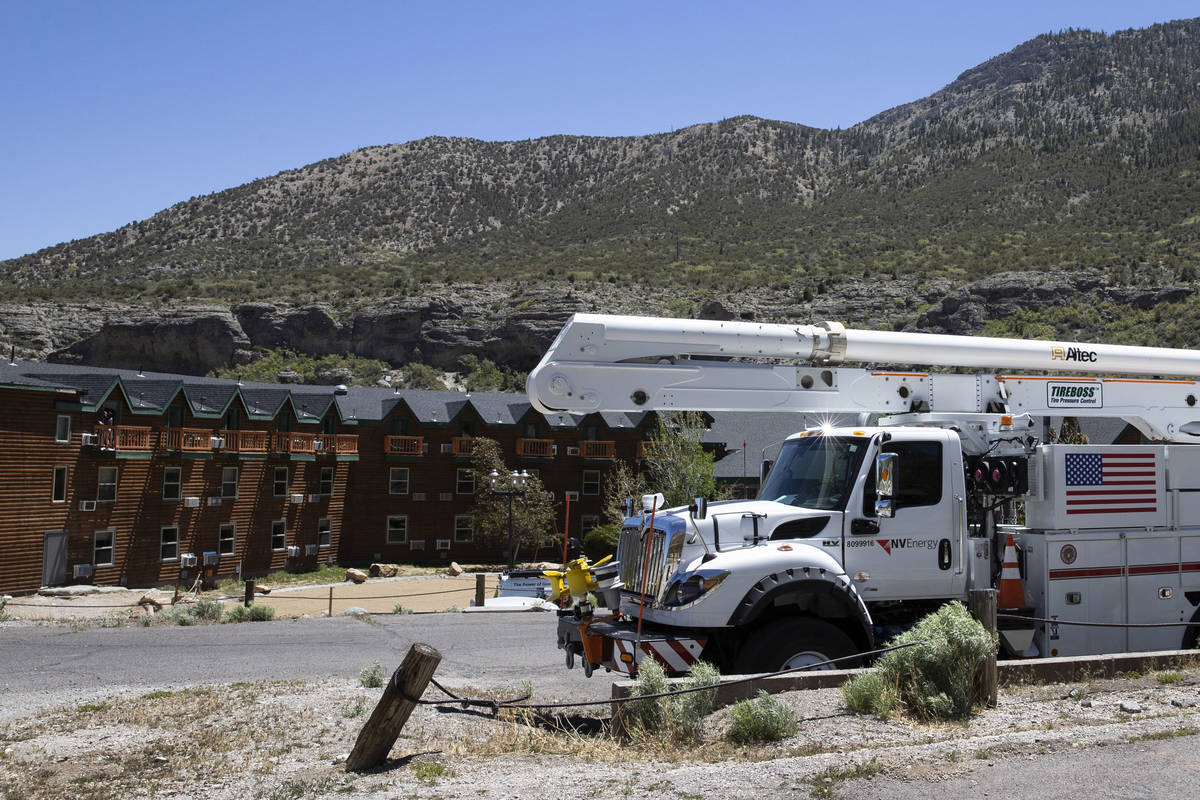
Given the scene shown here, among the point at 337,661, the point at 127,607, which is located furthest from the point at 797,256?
the point at 337,661

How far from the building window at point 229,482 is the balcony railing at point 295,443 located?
234 cm

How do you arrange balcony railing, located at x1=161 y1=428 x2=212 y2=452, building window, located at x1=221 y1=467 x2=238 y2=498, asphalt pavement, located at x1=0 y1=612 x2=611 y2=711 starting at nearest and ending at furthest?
1. asphalt pavement, located at x1=0 y1=612 x2=611 y2=711
2. balcony railing, located at x1=161 y1=428 x2=212 y2=452
3. building window, located at x1=221 y1=467 x2=238 y2=498

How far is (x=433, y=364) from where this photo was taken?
90750mm

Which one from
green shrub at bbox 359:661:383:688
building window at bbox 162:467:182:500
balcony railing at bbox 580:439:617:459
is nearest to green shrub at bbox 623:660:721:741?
green shrub at bbox 359:661:383:688

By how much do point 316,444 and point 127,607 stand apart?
17.3m

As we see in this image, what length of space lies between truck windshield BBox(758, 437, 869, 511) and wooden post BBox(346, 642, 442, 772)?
4.22 m

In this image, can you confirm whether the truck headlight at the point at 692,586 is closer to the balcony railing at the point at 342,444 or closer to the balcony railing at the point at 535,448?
the balcony railing at the point at 342,444

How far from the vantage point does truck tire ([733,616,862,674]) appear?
913 centimetres

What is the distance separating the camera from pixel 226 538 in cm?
3941

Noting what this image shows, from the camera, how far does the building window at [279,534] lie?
41.9 metres

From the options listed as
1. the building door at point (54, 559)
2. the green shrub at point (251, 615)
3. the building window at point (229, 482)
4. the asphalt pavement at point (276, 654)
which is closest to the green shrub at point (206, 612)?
the green shrub at point (251, 615)

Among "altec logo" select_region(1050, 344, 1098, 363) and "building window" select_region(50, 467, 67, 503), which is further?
"building window" select_region(50, 467, 67, 503)

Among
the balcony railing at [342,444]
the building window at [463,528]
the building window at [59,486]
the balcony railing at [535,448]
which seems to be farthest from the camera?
the balcony railing at [535,448]

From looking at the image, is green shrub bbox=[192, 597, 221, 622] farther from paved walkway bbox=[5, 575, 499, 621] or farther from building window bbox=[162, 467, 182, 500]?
building window bbox=[162, 467, 182, 500]
